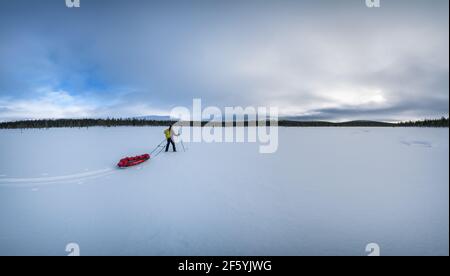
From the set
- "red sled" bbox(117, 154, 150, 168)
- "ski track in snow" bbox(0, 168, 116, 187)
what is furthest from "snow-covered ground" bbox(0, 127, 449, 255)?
"red sled" bbox(117, 154, 150, 168)

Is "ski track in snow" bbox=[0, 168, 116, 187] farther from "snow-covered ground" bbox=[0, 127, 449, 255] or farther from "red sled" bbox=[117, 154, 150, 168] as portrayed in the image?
"red sled" bbox=[117, 154, 150, 168]

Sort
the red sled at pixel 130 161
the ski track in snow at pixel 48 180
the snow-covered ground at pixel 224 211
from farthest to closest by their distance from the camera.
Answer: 1. the red sled at pixel 130 161
2. the ski track in snow at pixel 48 180
3. the snow-covered ground at pixel 224 211

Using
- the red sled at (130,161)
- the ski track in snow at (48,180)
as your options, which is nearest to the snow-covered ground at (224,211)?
the ski track in snow at (48,180)

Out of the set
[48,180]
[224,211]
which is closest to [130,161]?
[48,180]

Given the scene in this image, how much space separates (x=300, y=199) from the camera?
386 cm

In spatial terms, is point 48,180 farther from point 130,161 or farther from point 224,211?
point 224,211

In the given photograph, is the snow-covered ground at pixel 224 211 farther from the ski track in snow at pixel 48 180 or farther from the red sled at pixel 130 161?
the red sled at pixel 130 161

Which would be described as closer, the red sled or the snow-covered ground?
the snow-covered ground

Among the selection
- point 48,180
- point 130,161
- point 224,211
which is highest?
point 130,161

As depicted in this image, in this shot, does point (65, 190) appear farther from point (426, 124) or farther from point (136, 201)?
point (426, 124)

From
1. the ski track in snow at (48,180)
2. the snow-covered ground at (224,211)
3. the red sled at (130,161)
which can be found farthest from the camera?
the red sled at (130,161)
